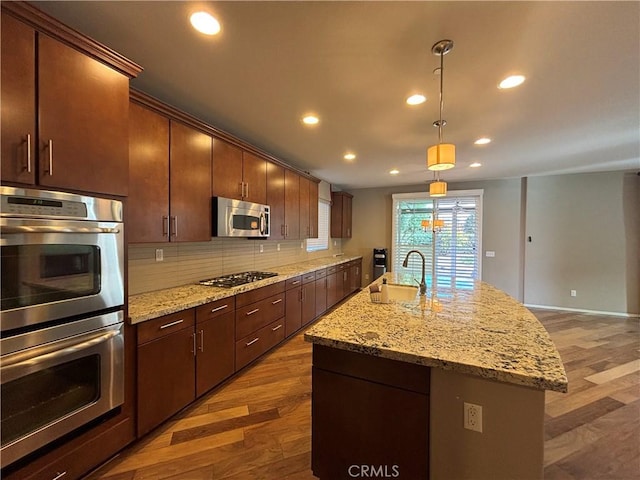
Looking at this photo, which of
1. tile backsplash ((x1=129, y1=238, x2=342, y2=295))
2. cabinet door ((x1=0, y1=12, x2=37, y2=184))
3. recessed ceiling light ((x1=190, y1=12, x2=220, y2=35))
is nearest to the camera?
cabinet door ((x1=0, y1=12, x2=37, y2=184))

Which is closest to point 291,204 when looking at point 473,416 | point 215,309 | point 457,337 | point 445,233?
point 215,309

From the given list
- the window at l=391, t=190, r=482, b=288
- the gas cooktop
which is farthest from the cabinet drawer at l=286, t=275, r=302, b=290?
the window at l=391, t=190, r=482, b=288

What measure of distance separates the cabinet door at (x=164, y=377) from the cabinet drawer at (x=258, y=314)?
0.56 metres

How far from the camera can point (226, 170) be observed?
111 inches

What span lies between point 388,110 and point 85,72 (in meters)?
2.20

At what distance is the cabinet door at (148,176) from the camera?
1.94 m

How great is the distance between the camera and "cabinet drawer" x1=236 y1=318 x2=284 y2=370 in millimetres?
2654

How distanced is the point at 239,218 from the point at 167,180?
854mm

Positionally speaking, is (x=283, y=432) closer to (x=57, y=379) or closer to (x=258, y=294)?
(x=258, y=294)

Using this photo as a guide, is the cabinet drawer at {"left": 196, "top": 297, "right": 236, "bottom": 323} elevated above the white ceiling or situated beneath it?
situated beneath

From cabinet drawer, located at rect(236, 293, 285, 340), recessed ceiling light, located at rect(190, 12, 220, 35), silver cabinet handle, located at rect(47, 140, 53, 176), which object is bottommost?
cabinet drawer, located at rect(236, 293, 285, 340)

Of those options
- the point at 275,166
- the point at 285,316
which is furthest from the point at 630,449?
the point at 275,166

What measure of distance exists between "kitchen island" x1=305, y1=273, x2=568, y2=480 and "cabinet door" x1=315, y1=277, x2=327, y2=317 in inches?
110

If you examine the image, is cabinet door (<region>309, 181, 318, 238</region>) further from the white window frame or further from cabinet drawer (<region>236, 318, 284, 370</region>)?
the white window frame
